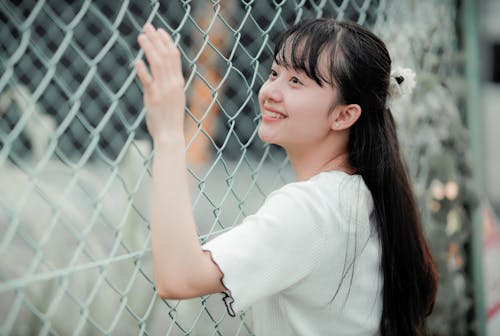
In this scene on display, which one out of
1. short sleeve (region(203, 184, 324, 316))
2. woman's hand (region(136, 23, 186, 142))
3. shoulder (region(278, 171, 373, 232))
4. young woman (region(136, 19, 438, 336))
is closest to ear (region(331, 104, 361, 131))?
young woman (region(136, 19, 438, 336))

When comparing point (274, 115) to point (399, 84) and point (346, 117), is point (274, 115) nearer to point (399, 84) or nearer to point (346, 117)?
point (346, 117)

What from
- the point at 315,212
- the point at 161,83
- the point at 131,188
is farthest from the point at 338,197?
the point at 131,188

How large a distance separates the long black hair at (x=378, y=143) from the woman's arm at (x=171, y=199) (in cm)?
37

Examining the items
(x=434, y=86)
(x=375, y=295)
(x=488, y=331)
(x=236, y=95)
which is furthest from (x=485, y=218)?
(x=236, y=95)

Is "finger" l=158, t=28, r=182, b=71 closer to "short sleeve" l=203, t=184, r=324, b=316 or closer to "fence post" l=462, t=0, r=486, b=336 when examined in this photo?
"short sleeve" l=203, t=184, r=324, b=316

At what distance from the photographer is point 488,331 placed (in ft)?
8.50

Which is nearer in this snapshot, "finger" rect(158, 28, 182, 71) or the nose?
"finger" rect(158, 28, 182, 71)

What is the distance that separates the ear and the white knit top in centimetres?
11

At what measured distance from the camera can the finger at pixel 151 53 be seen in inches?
35.1

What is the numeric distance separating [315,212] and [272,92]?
0.28 metres

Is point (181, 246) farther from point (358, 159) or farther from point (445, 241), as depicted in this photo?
point (445, 241)

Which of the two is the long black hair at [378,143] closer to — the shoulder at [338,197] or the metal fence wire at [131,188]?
the shoulder at [338,197]

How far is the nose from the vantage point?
3.99 ft

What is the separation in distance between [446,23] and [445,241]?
93 centimetres
